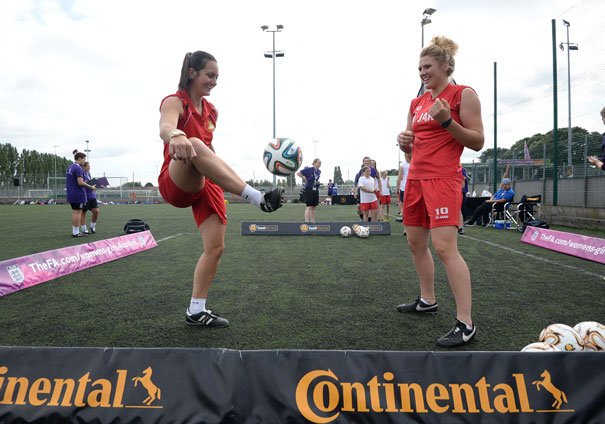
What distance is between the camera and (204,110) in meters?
3.34

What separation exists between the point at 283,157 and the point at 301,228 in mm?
4756

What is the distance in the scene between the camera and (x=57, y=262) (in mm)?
5473

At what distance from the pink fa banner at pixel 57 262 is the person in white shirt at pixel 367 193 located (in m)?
6.30

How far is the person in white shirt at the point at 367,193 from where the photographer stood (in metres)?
11.4

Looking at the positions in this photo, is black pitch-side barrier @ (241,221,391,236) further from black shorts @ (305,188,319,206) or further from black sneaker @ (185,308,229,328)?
black sneaker @ (185,308,229,328)

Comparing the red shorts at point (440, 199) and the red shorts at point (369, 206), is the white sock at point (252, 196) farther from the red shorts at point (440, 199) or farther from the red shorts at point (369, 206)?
the red shorts at point (369, 206)

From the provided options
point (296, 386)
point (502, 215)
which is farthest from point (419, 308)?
point (502, 215)

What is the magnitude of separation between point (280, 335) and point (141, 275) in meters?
3.18

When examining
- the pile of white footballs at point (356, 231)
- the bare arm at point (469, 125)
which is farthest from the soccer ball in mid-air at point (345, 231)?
the bare arm at point (469, 125)

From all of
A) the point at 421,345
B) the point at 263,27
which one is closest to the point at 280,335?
the point at 421,345

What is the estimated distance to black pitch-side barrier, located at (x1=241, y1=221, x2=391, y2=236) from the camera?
10.4m

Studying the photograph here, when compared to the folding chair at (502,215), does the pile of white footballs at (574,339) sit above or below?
below

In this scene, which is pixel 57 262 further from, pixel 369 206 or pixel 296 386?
pixel 369 206

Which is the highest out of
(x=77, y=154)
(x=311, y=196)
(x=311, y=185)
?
(x=77, y=154)
